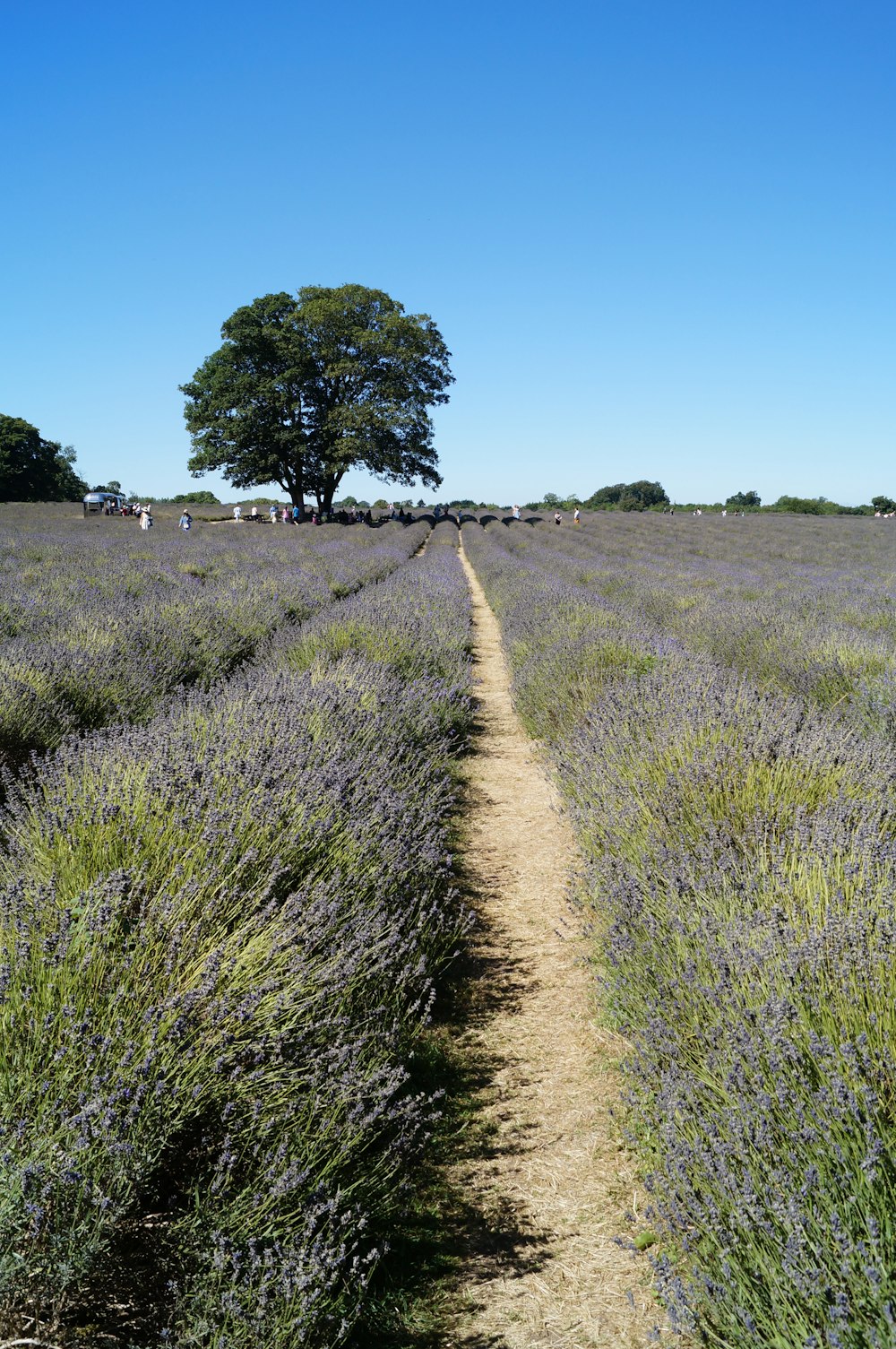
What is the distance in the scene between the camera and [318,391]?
1494 inches

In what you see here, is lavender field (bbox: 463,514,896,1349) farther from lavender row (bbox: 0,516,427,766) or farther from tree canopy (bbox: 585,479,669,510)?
tree canopy (bbox: 585,479,669,510)

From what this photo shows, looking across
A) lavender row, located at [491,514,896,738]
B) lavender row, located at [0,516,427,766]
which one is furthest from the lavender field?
lavender row, located at [0,516,427,766]

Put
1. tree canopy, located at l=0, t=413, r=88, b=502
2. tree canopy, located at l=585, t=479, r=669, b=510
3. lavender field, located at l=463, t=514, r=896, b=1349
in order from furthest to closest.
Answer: tree canopy, located at l=585, t=479, r=669, b=510 → tree canopy, located at l=0, t=413, r=88, b=502 → lavender field, located at l=463, t=514, r=896, b=1349

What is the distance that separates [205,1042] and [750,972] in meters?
1.33

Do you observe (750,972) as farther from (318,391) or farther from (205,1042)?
(318,391)

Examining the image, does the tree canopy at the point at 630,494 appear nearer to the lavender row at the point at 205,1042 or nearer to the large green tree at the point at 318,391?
the large green tree at the point at 318,391

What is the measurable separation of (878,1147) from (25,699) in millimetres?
4742

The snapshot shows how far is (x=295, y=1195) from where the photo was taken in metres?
1.76

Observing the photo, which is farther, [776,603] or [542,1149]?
[776,603]

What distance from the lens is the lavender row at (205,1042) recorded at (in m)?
1.49

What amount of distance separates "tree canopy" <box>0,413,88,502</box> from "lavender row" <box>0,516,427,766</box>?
42.0m

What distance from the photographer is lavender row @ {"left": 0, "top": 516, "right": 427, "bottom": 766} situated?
5234mm

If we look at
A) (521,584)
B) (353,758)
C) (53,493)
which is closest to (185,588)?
(521,584)

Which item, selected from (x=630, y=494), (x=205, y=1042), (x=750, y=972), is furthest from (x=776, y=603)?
(x=630, y=494)
